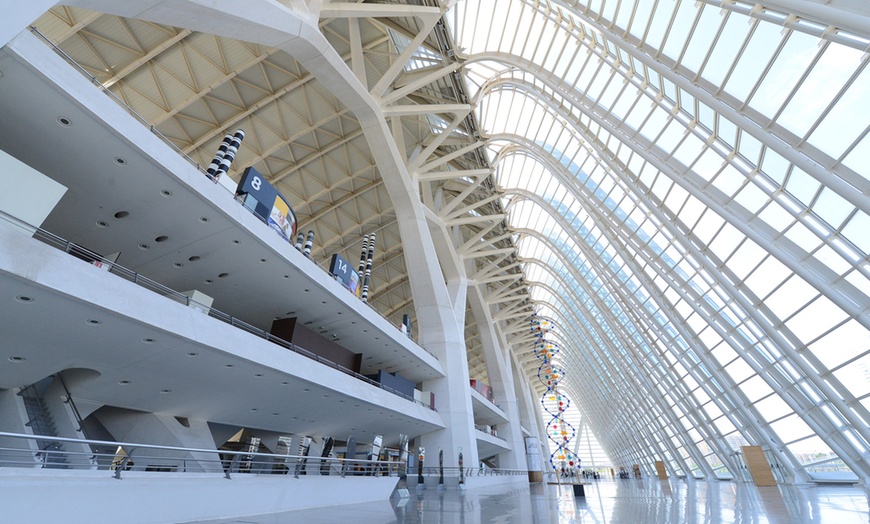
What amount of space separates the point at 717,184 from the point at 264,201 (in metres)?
16.5

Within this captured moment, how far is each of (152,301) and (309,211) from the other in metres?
25.4

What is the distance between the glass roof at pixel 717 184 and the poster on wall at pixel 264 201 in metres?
13.2

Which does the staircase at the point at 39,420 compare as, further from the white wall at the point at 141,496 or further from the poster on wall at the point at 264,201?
the poster on wall at the point at 264,201

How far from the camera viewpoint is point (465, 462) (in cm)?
2784

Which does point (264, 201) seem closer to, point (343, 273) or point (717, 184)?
point (343, 273)

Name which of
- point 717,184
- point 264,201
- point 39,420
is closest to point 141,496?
point 39,420

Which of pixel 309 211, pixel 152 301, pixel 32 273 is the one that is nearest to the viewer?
pixel 32 273

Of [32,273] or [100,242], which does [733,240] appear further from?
[100,242]

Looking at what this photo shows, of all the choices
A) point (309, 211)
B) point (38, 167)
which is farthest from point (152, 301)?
point (309, 211)

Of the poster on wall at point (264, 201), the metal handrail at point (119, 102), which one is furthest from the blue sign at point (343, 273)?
the metal handrail at point (119, 102)

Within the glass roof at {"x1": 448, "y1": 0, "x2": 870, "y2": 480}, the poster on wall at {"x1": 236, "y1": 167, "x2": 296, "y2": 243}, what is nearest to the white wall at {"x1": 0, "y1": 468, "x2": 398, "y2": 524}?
the poster on wall at {"x1": 236, "y1": 167, "x2": 296, "y2": 243}

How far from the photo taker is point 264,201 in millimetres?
16875

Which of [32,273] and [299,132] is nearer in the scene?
[32,273]

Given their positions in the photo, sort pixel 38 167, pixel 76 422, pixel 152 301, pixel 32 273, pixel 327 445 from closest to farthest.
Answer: pixel 32 273 < pixel 152 301 < pixel 38 167 < pixel 76 422 < pixel 327 445
